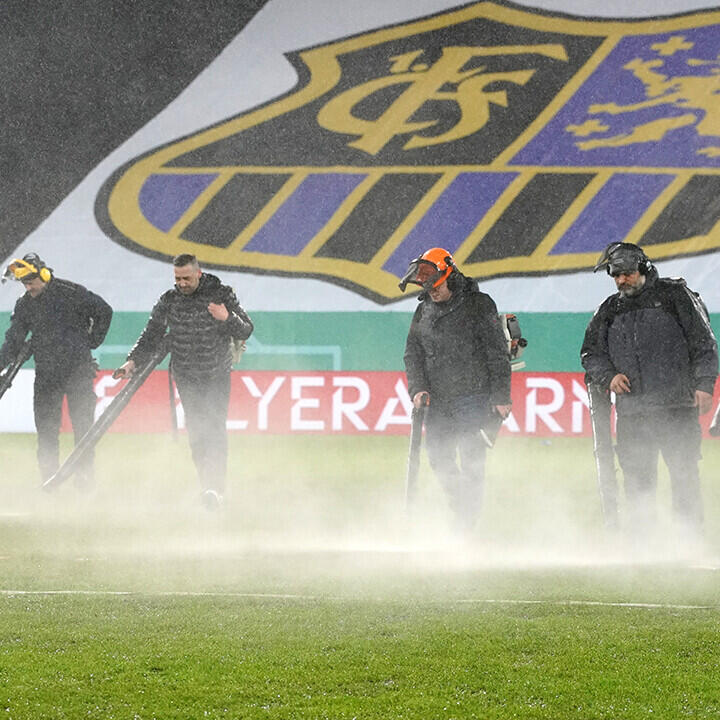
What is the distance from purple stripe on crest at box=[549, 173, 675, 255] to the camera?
20.5m

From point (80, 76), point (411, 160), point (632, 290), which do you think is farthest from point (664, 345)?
point (80, 76)

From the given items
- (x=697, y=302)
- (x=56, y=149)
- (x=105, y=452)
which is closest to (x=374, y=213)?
(x=56, y=149)

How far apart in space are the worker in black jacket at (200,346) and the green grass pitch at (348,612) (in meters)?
0.68

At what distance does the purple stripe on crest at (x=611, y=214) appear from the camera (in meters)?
20.5

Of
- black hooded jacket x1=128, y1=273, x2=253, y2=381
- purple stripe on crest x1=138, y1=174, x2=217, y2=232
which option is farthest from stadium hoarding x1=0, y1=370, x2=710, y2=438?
black hooded jacket x1=128, y1=273, x2=253, y2=381

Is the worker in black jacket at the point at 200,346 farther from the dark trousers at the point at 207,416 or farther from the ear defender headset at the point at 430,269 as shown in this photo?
the ear defender headset at the point at 430,269

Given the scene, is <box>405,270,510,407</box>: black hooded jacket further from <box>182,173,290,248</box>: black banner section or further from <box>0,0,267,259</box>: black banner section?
<box>0,0,267,259</box>: black banner section

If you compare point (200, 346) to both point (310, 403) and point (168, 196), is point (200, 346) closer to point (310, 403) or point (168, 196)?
point (310, 403)

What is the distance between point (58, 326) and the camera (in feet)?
34.1

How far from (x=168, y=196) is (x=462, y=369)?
49.4 feet

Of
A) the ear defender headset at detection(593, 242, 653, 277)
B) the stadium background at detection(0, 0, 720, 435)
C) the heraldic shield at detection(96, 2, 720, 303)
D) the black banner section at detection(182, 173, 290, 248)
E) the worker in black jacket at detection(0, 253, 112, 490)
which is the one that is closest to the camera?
the ear defender headset at detection(593, 242, 653, 277)

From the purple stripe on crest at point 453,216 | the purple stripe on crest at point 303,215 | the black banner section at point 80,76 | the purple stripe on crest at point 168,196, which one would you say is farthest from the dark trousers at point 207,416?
the black banner section at point 80,76

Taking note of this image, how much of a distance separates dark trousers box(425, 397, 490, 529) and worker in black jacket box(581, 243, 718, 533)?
0.80 meters

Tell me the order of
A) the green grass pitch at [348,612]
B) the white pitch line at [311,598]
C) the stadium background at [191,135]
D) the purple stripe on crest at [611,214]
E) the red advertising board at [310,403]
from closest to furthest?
the green grass pitch at [348,612] < the white pitch line at [311,598] < the red advertising board at [310,403] < the stadium background at [191,135] < the purple stripe on crest at [611,214]
